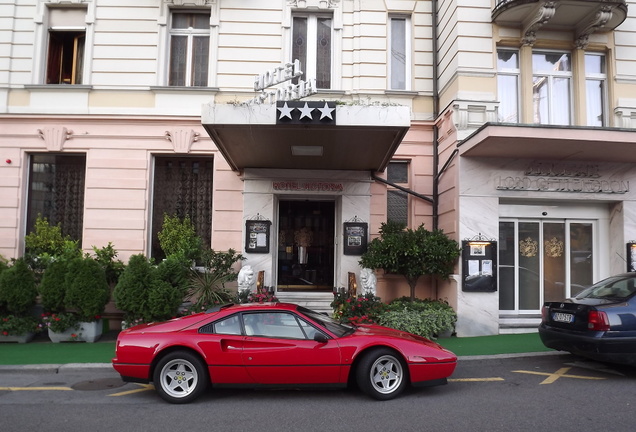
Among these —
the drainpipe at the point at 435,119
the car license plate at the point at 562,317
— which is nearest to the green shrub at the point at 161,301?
the drainpipe at the point at 435,119

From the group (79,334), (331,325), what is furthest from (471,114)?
(79,334)

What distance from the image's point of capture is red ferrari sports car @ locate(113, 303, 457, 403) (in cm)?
574

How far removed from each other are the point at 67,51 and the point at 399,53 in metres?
8.73

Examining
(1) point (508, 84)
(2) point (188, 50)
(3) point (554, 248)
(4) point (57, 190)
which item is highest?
(2) point (188, 50)

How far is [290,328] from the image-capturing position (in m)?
5.94

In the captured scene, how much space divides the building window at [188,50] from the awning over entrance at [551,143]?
6891mm

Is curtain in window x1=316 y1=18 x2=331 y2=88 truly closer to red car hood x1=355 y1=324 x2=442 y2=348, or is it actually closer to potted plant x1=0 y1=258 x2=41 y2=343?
red car hood x1=355 y1=324 x2=442 y2=348

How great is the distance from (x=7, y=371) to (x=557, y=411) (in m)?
7.89

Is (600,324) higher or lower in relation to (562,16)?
lower

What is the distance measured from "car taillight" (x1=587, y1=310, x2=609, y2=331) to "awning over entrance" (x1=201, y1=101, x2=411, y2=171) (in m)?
4.08

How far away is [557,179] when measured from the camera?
10.7 m

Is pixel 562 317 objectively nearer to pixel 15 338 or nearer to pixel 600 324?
pixel 600 324

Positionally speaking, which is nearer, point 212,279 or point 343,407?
point 343,407

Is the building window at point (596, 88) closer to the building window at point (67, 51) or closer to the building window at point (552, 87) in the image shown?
the building window at point (552, 87)
